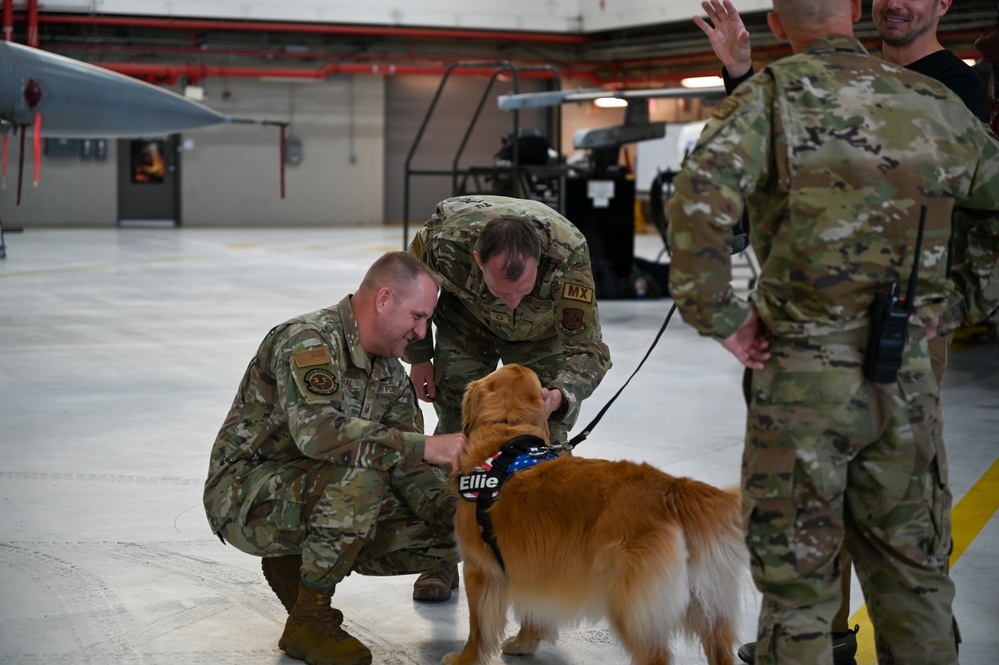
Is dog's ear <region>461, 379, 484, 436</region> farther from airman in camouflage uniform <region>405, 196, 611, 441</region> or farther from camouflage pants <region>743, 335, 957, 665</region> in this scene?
camouflage pants <region>743, 335, 957, 665</region>

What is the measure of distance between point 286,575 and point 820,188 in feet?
6.90

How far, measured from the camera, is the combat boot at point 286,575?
137 inches

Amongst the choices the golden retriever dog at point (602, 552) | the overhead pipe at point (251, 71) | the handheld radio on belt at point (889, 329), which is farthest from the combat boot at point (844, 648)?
the overhead pipe at point (251, 71)

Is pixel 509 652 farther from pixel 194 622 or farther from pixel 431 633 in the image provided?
pixel 194 622

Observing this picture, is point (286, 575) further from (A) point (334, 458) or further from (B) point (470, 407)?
(B) point (470, 407)

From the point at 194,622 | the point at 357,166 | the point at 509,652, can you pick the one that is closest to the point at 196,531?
the point at 194,622

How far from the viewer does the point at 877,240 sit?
2316 mm

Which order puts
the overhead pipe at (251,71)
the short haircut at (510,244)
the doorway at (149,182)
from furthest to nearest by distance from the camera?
the doorway at (149,182) → the overhead pipe at (251,71) → the short haircut at (510,244)

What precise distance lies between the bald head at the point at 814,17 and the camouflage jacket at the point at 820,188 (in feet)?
0.28

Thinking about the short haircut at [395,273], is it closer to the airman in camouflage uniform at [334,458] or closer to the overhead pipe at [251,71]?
the airman in camouflage uniform at [334,458]

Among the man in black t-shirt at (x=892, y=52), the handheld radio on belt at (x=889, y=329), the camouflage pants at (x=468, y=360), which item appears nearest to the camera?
the handheld radio on belt at (x=889, y=329)

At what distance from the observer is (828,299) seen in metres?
2.31

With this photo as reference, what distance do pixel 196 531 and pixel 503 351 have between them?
4.89 ft

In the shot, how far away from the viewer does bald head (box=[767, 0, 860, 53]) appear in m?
2.40
